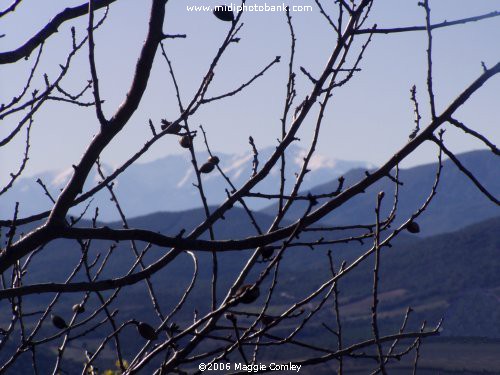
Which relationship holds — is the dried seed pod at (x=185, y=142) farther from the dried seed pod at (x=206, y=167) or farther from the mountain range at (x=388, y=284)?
the mountain range at (x=388, y=284)

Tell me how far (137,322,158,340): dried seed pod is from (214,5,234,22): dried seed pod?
971mm

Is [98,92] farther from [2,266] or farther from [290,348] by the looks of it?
[290,348]

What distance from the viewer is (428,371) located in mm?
20391

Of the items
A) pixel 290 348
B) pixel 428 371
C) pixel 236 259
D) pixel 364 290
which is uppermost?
pixel 236 259

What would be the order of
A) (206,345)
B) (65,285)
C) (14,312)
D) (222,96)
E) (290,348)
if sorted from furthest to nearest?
1. (206,345)
2. (290,348)
3. (14,312)
4. (222,96)
5. (65,285)

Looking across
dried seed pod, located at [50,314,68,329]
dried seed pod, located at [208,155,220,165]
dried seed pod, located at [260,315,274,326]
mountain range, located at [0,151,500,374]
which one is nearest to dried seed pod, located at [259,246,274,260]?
dried seed pod, located at [260,315,274,326]

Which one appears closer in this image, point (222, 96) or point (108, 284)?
point (108, 284)

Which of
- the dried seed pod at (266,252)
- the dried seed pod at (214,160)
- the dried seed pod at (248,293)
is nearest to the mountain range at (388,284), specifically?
the dried seed pod at (214,160)

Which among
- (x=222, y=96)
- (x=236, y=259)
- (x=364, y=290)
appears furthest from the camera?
(x=236, y=259)

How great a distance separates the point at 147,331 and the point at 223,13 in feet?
3.30

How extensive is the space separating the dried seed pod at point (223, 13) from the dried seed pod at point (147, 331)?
0.97 m

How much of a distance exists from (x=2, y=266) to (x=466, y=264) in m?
43.8

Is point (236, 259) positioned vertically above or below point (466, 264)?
above

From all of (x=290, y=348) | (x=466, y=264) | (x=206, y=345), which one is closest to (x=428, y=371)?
(x=290, y=348)
